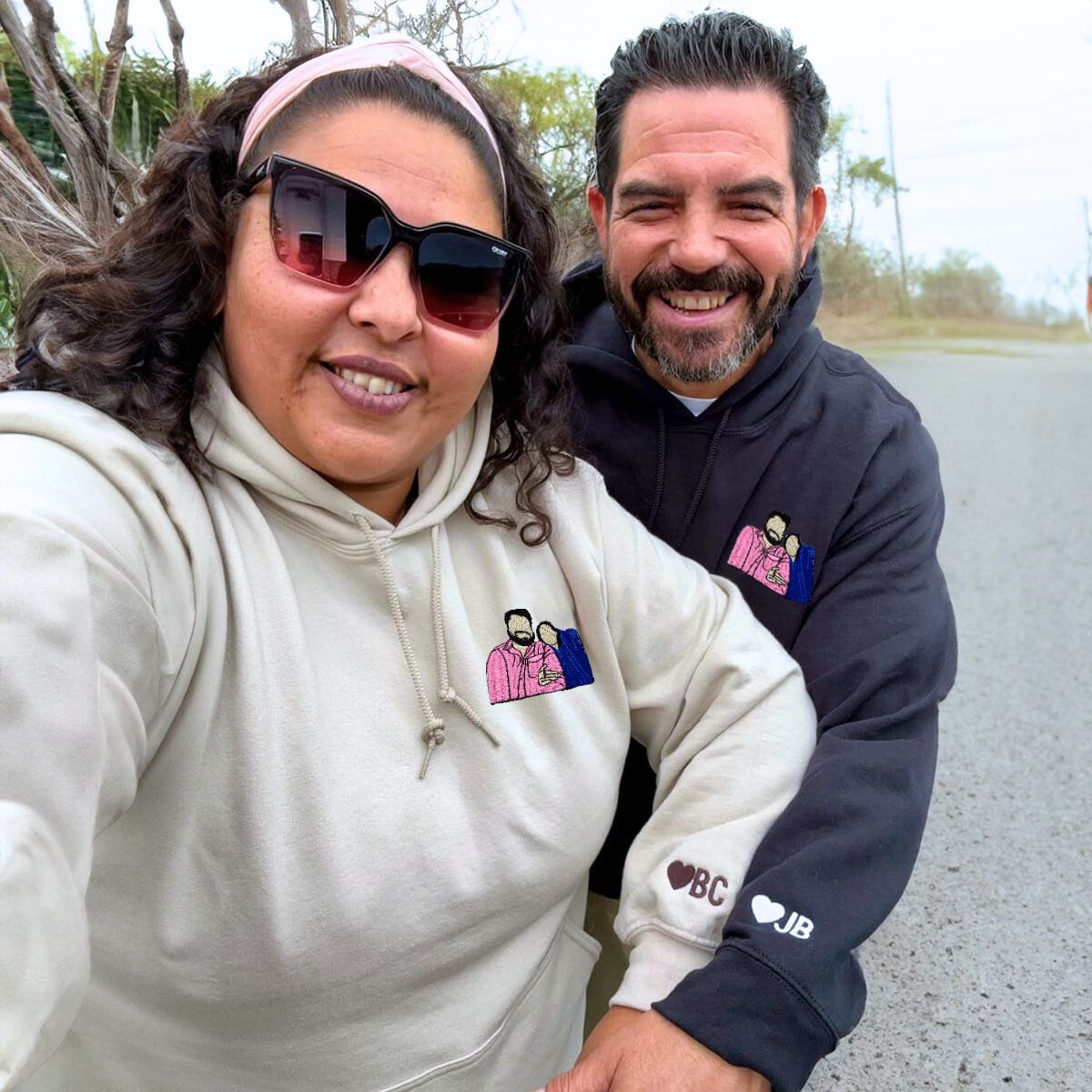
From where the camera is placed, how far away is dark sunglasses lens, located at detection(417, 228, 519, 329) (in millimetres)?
1431

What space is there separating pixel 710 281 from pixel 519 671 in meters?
1.02

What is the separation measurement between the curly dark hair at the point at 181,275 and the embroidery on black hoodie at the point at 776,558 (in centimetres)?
57

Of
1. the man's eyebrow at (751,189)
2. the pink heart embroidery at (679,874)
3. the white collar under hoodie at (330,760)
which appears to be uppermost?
the man's eyebrow at (751,189)

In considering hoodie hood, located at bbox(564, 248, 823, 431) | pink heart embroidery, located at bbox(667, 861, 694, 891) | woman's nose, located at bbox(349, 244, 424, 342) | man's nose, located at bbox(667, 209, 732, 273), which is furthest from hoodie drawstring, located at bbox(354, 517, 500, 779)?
man's nose, located at bbox(667, 209, 732, 273)

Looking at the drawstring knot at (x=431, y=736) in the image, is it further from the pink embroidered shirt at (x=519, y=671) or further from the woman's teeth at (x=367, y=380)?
the woman's teeth at (x=367, y=380)

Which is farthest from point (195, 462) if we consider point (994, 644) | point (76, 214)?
point (994, 644)

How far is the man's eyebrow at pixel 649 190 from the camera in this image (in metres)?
2.22

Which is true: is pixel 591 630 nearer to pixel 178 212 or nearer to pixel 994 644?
pixel 178 212

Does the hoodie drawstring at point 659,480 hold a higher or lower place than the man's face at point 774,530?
higher

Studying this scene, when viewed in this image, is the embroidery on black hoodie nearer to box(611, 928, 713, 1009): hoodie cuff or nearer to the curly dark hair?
the curly dark hair

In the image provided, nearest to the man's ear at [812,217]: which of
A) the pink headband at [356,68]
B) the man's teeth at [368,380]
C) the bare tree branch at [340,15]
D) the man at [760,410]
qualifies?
the man at [760,410]

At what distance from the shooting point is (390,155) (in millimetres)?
1415

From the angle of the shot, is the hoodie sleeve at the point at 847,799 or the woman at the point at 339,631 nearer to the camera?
the woman at the point at 339,631

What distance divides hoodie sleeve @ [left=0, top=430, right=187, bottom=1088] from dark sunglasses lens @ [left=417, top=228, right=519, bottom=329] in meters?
0.52
